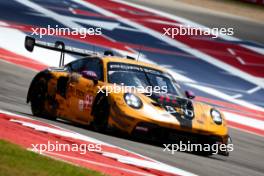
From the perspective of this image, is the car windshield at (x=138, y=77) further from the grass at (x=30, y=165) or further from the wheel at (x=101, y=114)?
the grass at (x=30, y=165)

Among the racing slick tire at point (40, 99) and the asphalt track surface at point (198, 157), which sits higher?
the racing slick tire at point (40, 99)

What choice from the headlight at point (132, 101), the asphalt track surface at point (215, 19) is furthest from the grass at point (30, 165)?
the asphalt track surface at point (215, 19)

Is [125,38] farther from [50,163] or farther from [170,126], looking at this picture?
[50,163]

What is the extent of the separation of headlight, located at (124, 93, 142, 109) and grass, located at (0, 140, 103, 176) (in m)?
3.57

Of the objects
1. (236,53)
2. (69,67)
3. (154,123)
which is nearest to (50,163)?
(154,123)

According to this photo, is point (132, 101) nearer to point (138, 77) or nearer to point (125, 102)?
point (125, 102)

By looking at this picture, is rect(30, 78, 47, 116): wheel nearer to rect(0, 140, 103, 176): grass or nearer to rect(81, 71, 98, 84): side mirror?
rect(81, 71, 98, 84): side mirror

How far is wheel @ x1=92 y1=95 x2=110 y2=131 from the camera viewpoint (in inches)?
→ 496

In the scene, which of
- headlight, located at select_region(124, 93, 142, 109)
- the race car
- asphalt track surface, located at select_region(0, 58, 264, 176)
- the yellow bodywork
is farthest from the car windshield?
asphalt track surface, located at select_region(0, 58, 264, 176)

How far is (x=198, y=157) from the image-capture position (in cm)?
1202

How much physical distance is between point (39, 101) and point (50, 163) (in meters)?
6.05

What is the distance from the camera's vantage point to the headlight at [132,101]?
488 inches

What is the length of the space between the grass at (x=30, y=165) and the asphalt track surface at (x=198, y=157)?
2.17 meters

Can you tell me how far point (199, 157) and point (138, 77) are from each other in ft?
5.86
